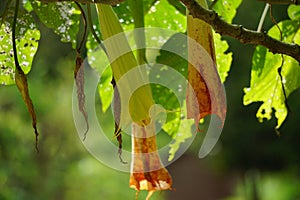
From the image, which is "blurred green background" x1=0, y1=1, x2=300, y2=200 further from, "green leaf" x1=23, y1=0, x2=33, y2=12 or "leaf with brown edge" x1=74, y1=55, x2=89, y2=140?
"leaf with brown edge" x1=74, y1=55, x2=89, y2=140

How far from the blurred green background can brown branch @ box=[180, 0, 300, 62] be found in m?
0.64

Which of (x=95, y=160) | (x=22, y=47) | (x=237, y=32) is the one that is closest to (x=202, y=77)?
(x=237, y=32)

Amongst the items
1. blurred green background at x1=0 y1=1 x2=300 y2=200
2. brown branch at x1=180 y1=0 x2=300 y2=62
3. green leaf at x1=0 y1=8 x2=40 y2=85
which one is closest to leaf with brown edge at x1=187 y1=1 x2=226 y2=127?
brown branch at x1=180 y1=0 x2=300 y2=62

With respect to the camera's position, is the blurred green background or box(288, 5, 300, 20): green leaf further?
the blurred green background

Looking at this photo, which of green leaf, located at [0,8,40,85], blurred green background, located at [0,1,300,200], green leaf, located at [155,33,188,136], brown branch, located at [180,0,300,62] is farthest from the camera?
blurred green background, located at [0,1,300,200]

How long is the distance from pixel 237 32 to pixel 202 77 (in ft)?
0.10

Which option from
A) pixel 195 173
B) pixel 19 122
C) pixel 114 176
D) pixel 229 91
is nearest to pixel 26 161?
pixel 19 122

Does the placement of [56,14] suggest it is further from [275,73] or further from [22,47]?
[275,73]

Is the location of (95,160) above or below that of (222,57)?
below

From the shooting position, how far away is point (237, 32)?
329mm

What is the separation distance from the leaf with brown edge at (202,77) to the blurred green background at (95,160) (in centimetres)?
63

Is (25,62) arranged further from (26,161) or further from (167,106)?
(26,161)

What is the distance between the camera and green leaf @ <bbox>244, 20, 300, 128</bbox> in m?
0.50

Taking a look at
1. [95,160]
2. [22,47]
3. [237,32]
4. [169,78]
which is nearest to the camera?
[237,32]
